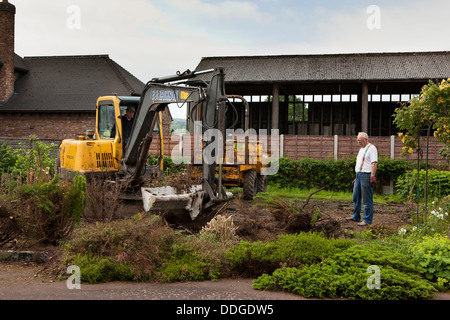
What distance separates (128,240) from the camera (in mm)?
6656

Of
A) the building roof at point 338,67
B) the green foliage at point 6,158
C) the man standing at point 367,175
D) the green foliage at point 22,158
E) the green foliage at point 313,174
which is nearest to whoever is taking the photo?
the man standing at point 367,175

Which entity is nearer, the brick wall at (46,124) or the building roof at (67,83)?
the brick wall at (46,124)

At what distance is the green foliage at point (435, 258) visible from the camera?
6344 mm

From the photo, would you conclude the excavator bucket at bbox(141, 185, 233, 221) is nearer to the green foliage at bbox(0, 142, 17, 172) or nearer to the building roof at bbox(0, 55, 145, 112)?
the green foliage at bbox(0, 142, 17, 172)

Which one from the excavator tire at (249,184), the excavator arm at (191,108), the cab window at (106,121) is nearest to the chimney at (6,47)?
the excavator tire at (249,184)

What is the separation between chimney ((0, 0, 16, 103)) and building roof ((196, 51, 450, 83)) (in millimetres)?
11659

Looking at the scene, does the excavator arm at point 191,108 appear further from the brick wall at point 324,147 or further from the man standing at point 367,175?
the brick wall at point 324,147

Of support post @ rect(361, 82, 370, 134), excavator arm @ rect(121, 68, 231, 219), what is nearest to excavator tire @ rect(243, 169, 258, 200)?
excavator arm @ rect(121, 68, 231, 219)

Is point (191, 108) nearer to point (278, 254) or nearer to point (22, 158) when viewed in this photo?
point (278, 254)

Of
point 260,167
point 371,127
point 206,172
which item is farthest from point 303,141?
point 206,172

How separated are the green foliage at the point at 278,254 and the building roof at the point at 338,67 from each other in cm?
1865

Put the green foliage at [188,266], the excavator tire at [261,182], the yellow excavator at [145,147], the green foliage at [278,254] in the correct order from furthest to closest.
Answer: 1. the excavator tire at [261,182]
2. the yellow excavator at [145,147]
3. the green foliage at [278,254]
4. the green foliage at [188,266]

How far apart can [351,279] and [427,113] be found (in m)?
7.86
